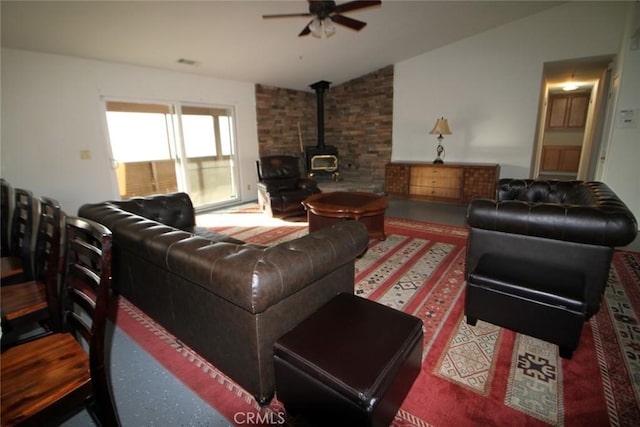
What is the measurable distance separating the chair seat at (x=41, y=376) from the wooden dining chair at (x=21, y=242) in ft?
3.02

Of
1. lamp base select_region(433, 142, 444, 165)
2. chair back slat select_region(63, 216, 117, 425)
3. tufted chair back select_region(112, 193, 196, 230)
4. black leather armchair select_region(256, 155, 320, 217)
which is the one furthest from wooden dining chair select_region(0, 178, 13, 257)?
lamp base select_region(433, 142, 444, 165)

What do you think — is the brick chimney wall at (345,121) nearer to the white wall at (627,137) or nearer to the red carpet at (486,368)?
the white wall at (627,137)

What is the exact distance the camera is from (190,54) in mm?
4332

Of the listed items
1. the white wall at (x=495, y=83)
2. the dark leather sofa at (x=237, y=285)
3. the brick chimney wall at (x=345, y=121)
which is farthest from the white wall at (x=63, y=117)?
the white wall at (x=495, y=83)

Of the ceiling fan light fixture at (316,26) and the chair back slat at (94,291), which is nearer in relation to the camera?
the chair back slat at (94,291)

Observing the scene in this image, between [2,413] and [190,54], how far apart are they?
4556 mm

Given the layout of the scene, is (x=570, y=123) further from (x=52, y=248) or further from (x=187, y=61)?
(x=52, y=248)

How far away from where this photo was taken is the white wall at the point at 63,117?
3.49 meters

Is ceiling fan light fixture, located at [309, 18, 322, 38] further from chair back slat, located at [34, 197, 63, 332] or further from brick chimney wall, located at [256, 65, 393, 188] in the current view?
brick chimney wall, located at [256, 65, 393, 188]

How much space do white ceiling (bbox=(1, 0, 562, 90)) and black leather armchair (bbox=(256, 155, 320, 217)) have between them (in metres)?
1.73

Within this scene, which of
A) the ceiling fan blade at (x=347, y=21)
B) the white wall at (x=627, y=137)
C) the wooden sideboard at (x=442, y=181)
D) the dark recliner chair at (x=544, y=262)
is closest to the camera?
the dark recliner chair at (x=544, y=262)

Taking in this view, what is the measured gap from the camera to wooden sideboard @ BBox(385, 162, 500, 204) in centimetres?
537

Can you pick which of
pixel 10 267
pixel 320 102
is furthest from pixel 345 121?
pixel 10 267

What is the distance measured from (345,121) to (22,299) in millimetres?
6812
